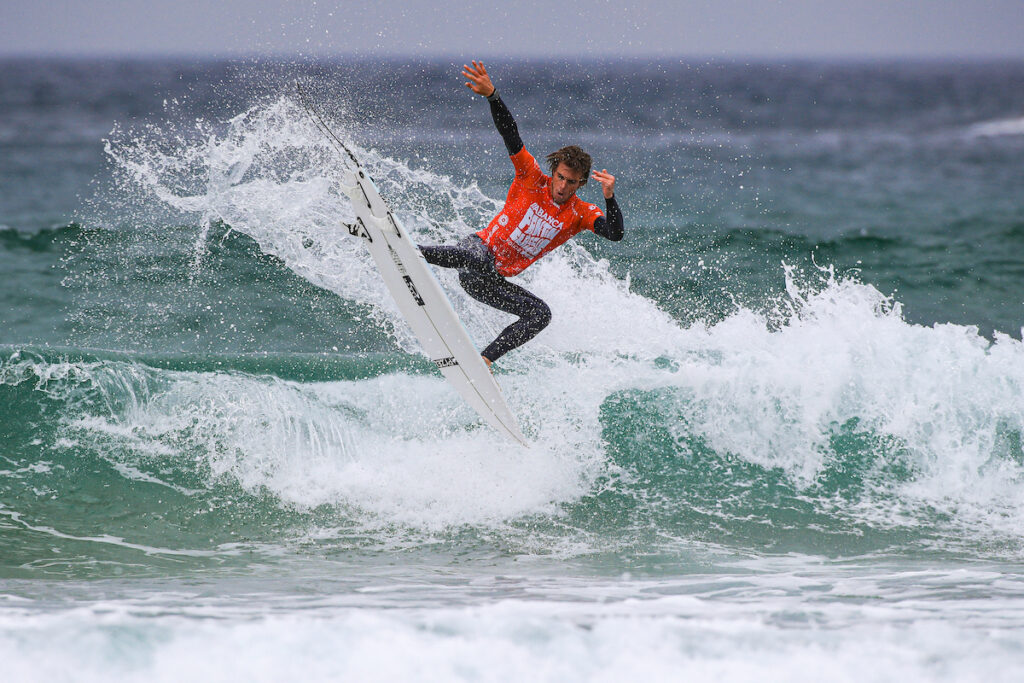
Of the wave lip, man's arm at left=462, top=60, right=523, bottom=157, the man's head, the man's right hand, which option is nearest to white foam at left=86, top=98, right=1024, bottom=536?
the man's head

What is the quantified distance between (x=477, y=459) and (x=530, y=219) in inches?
68.1

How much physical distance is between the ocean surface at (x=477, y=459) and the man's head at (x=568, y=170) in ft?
6.13

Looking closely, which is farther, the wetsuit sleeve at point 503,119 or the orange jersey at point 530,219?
the orange jersey at point 530,219

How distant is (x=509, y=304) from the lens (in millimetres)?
6035

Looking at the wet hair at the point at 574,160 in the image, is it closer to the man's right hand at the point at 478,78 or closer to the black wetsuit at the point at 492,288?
the black wetsuit at the point at 492,288

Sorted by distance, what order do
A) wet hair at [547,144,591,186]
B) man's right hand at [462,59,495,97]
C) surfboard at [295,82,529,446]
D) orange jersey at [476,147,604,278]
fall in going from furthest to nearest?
surfboard at [295,82,529,446], orange jersey at [476,147,604,278], wet hair at [547,144,591,186], man's right hand at [462,59,495,97]

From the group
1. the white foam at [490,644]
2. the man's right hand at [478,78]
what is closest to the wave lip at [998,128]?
the man's right hand at [478,78]

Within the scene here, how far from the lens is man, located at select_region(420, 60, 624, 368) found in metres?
5.61

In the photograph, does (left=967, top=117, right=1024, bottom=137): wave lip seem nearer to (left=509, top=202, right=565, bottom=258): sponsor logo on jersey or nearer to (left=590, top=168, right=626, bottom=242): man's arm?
(left=590, top=168, right=626, bottom=242): man's arm

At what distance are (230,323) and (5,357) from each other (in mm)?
3132

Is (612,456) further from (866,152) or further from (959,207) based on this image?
(866,152)

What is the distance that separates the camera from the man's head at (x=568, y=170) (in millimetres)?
5582

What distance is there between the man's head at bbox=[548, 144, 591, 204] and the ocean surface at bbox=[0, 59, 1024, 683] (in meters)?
1.87

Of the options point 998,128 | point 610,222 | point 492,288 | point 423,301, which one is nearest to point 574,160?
point 610,222
